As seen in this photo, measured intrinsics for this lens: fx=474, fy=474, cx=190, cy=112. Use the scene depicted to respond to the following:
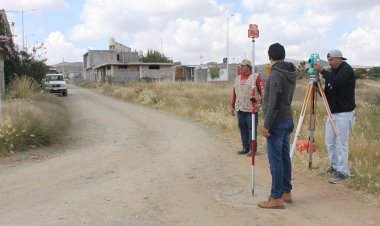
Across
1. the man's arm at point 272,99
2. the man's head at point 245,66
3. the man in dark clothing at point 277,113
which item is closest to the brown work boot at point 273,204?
the man in dark clothing at point 277,113


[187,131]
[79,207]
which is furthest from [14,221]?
[187,131]

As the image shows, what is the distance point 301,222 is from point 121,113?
1495cm

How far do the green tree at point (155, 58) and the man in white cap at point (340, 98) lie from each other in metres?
79.4

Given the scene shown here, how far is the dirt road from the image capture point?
5539mm

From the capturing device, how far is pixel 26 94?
63.3ft

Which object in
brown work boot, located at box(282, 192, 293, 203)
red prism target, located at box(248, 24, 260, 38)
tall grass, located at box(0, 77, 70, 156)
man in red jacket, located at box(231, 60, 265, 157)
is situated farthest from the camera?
tall grass, located at box(0, 77, 70, 156)

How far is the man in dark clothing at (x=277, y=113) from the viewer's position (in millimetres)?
5844

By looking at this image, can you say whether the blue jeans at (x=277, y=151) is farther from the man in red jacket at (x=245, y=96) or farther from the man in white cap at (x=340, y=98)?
the man in red jacket at (x=245, y=96)

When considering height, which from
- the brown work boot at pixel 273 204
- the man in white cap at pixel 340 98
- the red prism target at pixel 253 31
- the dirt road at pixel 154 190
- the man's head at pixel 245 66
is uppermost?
the red prism target at pixel 253 31

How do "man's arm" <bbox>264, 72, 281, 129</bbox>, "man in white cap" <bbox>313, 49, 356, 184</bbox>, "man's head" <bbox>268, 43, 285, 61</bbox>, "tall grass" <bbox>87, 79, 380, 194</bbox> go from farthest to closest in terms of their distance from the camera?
"tall grass" <bbox>87, 79, 380, 194</bbox> → "man in white cap" <bbox>313, 49, 356, 184</bbox> → "man's head" <bbox>268, 43, 285, 61</bbox> → "man's arm" <bbox>264, 72, 281, 129</bbox>

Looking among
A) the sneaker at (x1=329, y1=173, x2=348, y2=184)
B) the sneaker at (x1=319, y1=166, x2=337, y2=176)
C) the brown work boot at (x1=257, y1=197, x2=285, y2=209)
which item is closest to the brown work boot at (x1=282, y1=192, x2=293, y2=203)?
the brown work boot at (x1=257, y1=197, x2=285, y2=209)

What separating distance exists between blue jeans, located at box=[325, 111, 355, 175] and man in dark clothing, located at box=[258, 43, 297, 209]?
1.35 m

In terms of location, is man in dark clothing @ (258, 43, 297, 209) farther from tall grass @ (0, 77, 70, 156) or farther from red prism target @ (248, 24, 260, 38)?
tall grass @ (0, 77, 70, 156)

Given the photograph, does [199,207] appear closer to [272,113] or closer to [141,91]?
[272,113]
